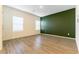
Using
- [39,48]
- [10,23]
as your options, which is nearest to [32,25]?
[10,23]

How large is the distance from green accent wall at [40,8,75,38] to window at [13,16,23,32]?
312 centimetres

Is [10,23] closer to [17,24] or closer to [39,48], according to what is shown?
[17,24]

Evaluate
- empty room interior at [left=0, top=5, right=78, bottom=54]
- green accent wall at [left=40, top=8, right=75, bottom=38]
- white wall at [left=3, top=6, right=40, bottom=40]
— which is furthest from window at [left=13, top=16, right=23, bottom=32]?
green accent wall at [left=40, top=8, right=75, bottom=38]

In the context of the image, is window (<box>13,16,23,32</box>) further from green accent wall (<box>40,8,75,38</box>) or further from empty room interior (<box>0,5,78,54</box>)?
green accent wall (<box>40,8,75,38</box>)

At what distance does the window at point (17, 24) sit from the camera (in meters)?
6.54

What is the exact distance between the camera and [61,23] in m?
7.28

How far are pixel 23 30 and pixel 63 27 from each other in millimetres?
3386

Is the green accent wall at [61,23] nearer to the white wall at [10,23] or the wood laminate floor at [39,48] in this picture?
the wood laminate floor at [39,48]

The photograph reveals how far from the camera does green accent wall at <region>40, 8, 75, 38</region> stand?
620 centimetres

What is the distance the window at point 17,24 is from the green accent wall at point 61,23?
312 cm

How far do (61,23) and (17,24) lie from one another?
142 inches

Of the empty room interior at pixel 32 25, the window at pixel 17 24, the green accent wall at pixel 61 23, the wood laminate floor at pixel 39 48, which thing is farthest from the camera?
the window at pixel 17 24

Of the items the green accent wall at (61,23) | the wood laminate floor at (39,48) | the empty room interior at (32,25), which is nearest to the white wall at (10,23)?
the empty room interior at (32,25)
